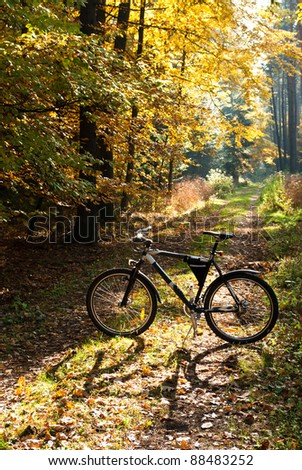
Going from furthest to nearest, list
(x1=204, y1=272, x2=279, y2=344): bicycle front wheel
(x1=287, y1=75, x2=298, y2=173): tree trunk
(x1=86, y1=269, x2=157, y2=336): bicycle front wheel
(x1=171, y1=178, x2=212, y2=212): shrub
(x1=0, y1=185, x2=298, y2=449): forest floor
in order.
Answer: (x1=287, y1=75, x2=298, y2=173): tree trunk → (x1=171, y1=178, x2=212, y2=212): shrub → (x1=86, y1=269, x2=157, y2=336): bicycle front wheel → (x1=204, y1=272, x2=279, y2=344): bicycle front wheel → (x1=0, y1=185, x2=298, y2=449): forest floor

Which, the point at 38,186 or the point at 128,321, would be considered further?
the point at 38,186

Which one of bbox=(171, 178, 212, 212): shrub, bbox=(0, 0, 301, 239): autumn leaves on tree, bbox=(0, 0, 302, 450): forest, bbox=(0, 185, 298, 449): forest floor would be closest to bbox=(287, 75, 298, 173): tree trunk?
bbox=(171, 178, 212, 212): shrub

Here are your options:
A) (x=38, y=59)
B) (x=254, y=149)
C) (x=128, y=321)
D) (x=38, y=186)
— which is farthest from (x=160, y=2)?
(x=254, y=149)

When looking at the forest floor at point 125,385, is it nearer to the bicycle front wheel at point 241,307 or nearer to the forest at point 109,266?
the forest at point 109,266

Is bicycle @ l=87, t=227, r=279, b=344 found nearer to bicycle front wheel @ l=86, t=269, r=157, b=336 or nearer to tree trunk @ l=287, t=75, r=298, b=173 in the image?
bicycle front wheel @ l=86, t=269, r=157, b=336

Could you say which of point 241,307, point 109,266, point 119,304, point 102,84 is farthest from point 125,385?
point 109,266

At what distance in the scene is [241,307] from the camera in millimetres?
5477

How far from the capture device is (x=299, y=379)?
4.62 metres

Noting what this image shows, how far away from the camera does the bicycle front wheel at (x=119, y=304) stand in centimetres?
553

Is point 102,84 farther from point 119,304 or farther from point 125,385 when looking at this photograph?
point 125,385

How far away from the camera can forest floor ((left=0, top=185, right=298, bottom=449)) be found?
3.74 m

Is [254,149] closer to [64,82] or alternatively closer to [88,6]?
[88,6]

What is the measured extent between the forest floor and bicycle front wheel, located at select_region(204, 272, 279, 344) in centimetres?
17

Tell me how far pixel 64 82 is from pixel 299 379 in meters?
4.59
